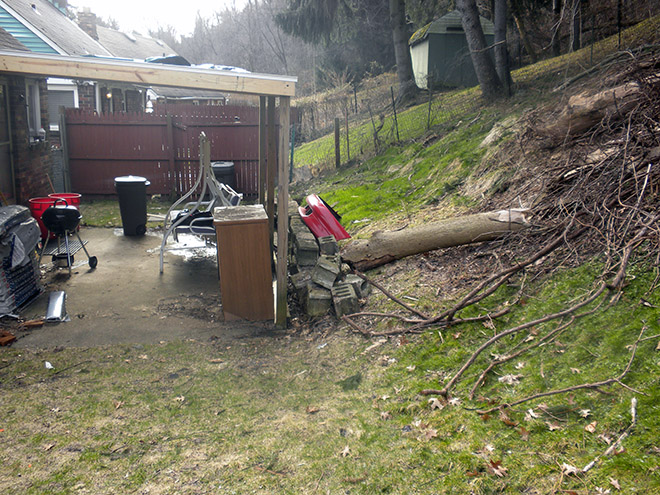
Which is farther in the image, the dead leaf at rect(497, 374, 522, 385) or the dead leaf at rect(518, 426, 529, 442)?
the dead leaf at rect(497, 374, 522, 385)

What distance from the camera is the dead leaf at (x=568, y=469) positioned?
2.67 m

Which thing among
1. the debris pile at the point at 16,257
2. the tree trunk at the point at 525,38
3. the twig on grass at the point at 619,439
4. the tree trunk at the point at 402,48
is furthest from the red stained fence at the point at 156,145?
the twig on grass at the point at 619,439

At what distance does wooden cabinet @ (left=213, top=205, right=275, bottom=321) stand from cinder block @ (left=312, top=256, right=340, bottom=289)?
1.79 ft

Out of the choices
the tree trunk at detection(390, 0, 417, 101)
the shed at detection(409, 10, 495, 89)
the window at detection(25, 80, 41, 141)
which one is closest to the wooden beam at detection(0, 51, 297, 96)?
the window at detection(25, 80, 41, 141)

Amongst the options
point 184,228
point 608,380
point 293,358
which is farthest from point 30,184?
point 608,380

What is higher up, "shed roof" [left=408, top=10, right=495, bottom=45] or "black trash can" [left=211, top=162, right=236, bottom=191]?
"shed roof" [left=408, top=10, right=495, bottom=45]

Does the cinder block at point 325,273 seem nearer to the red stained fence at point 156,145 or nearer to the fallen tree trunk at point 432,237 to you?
the fallen tree trunk at point 432,237

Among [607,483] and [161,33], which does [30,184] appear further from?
[161,33]

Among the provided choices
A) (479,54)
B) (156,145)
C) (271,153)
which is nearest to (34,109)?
(156,145)

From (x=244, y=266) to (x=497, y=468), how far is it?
11.8 feet

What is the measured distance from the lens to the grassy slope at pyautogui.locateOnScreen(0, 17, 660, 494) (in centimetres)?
290

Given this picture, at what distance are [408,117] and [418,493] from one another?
13.3 m

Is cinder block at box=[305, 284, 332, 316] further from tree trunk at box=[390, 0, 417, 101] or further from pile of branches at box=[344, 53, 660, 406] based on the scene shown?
tree trunk at box=[390, 0, 417, 101]

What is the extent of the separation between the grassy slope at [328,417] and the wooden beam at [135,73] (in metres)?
2.56
